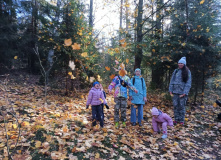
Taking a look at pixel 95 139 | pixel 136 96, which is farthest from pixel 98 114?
pixel 136 96

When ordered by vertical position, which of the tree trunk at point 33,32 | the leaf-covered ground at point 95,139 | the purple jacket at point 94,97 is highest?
the tree trunk at point 33,32

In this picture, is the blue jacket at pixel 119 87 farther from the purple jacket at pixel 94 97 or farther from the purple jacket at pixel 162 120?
the purple jacket at pixel 162 120

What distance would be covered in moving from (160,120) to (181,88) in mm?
1516

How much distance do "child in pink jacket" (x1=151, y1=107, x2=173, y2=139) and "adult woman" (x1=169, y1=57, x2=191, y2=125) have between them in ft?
3.78

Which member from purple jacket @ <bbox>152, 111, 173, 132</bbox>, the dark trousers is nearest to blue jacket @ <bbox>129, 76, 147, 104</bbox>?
purple jacket @ <bbox>152, 111, 173, 132</bbox>

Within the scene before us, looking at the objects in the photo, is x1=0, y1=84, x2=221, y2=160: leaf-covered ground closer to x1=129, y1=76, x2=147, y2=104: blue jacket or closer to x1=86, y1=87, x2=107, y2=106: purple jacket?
x1=86, y1=87, x2=107, y2=106: purple jacket

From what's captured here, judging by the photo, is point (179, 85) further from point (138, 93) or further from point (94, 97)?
point (94, 97)

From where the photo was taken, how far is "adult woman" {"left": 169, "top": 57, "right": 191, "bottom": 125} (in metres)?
4.66

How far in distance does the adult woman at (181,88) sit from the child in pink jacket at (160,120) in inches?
45.3

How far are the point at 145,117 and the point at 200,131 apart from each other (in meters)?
1.88

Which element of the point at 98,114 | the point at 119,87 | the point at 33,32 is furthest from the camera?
the point at 33,32

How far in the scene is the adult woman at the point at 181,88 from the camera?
15.3 feet

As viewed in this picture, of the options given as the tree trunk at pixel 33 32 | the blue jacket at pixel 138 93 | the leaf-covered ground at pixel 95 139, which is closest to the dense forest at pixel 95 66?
the leaf-covered ground at pixel 95 139

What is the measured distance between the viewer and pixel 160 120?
4039 millimetres
